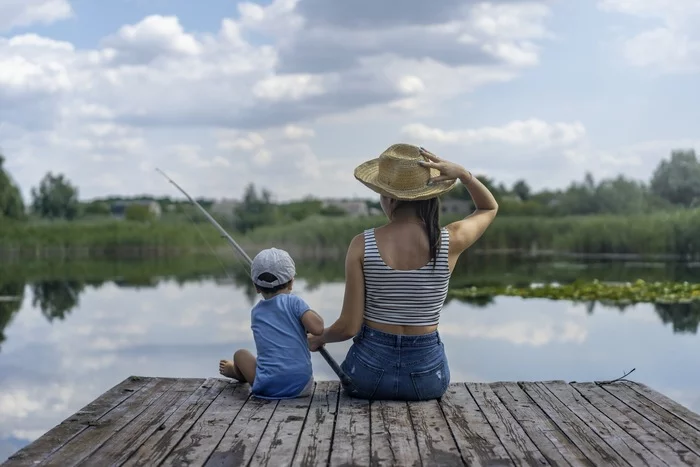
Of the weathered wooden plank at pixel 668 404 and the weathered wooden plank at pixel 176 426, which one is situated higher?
the weathered wooden plank at pixel 176 426

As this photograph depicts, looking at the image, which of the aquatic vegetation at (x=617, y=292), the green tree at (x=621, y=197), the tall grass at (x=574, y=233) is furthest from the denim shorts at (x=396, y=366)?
the green tree at (x=621, y=197)

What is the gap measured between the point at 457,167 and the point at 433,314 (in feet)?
1.80

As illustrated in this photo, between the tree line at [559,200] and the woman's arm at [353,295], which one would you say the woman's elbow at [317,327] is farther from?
the tree line at [559,200]

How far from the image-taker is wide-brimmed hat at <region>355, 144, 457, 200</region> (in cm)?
330

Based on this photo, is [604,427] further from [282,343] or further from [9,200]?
[9,200]

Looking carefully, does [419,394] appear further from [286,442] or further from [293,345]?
[286,442]

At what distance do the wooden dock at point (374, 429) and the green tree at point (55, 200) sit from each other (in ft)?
88.0

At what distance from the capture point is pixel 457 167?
3.40 metres

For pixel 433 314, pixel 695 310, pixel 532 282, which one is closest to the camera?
pixel 433 314

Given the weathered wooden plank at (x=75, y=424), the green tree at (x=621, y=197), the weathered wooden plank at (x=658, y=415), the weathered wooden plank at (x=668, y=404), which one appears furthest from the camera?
the green tree at (x=621, y=197)

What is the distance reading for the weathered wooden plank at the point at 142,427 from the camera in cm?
279

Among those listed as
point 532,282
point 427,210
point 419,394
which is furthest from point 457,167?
point 532,282

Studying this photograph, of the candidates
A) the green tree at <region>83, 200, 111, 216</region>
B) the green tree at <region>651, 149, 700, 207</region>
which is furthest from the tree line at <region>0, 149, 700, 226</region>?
the green tree at <region>83, 200, 111, 216</region>

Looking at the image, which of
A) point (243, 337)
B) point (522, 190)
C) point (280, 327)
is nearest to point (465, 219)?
point (280, 327)
